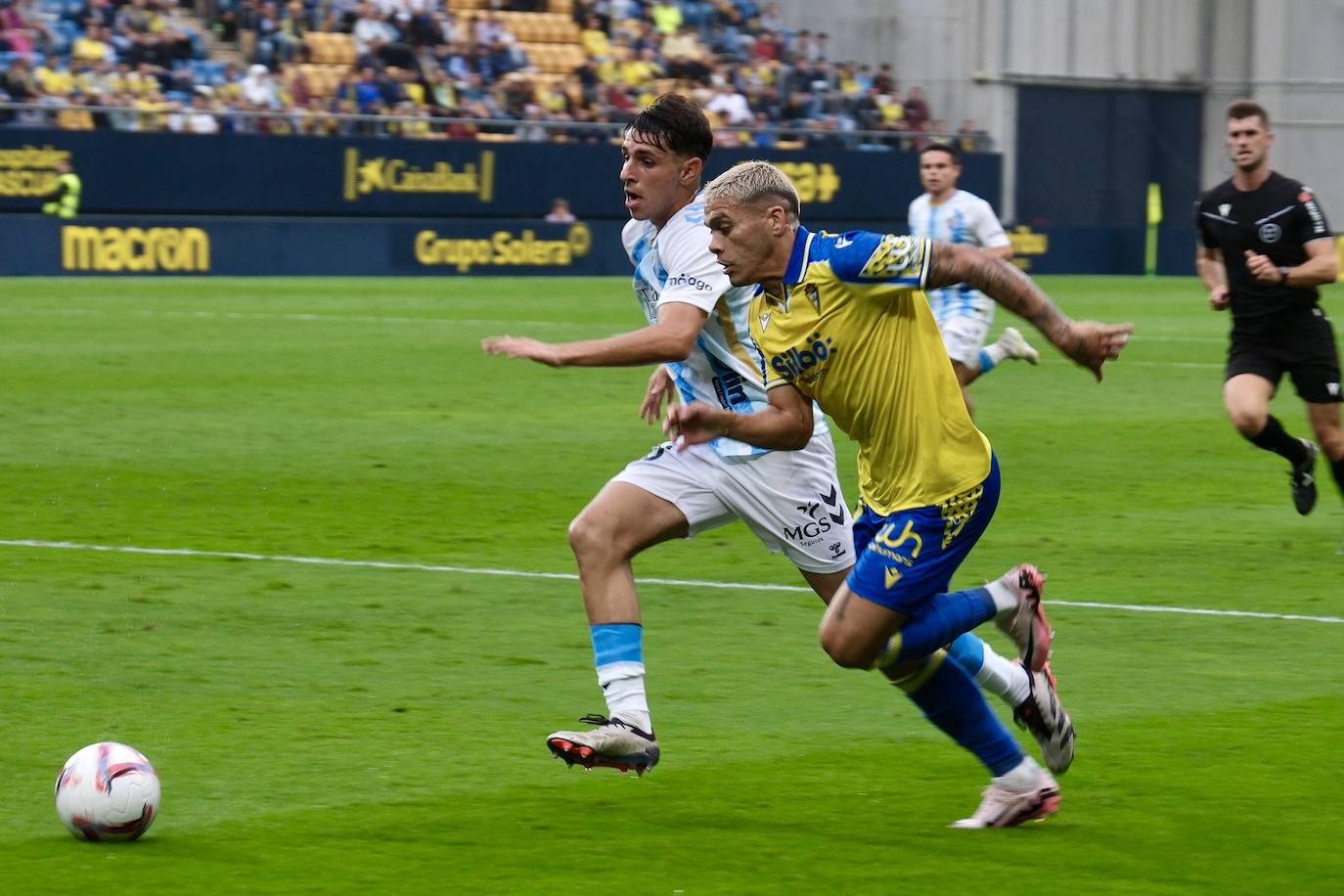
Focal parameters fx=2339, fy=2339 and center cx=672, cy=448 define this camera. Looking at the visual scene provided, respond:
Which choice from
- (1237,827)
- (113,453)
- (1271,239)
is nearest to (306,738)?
(1237,827)

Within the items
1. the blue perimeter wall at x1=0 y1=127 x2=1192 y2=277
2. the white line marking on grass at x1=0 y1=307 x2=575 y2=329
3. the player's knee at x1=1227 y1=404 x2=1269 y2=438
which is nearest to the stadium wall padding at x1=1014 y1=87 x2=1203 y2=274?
the blue perimeter wall at x1=0 y1=127 x2=1192 y2=277

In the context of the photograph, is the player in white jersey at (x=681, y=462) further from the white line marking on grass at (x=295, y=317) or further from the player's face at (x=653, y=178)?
the white line marking on grass at (x=295, y=317)

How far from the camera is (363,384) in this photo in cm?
1844

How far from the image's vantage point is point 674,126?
6.57m

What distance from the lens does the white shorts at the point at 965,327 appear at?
14758 mm

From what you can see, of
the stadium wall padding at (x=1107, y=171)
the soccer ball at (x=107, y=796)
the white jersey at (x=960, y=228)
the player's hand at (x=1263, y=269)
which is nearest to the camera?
the soccer ball at (x=107, y=796)

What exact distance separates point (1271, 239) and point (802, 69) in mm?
34368

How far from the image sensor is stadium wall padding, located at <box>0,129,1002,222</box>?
3309 centimetres

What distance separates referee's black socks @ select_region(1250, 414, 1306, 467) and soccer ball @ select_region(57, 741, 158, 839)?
6883 mm

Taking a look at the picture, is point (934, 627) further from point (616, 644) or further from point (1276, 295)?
point (1276, 295)

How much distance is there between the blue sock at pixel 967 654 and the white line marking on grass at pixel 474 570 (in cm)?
330

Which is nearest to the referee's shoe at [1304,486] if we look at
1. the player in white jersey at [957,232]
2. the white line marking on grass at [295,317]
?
the player in white jersey at [957,232]

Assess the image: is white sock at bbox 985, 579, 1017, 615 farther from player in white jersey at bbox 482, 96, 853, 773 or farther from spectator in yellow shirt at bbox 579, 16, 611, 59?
spectator in yellow shirt at bbox 579, 16, 611, 59

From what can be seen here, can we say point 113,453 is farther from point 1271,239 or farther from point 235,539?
point 1271,239
